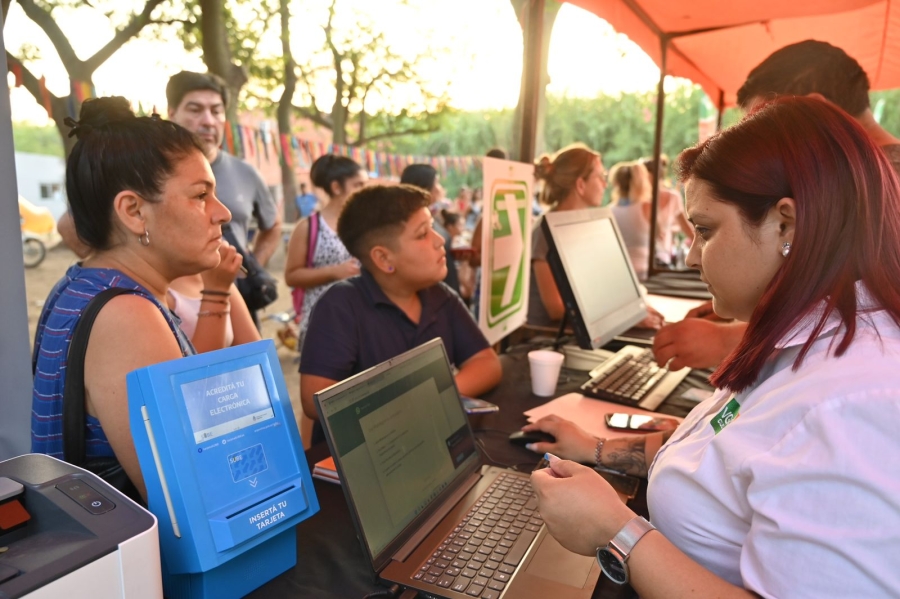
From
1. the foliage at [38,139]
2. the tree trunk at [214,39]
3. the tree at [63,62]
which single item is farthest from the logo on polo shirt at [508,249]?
the tree trunk at [214,39]

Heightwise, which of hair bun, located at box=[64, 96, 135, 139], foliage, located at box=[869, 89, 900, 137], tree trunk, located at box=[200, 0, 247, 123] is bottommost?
hair bun, located at box=[64, 96, 135, 139]

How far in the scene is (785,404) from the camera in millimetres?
670

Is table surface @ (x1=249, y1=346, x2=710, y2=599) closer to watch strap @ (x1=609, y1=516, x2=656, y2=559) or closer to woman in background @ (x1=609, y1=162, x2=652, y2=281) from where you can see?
watch strap @ (x1=609, y1=516, x2=656, y2=559)

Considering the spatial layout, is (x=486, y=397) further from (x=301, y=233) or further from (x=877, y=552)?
(x=301, y=233)

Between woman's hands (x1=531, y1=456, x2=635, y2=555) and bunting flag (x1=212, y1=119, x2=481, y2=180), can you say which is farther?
bunting flag (x1=212, y1=119, x2=481, y2=180)

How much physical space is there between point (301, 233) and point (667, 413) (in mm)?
2046

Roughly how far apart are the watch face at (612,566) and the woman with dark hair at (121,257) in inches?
28.0

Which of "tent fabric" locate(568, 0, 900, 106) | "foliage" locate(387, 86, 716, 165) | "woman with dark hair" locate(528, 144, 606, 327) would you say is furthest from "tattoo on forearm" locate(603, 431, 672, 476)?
"foliage" locate(387, 86, 716, 165)

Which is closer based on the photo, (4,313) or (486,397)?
(4,313)

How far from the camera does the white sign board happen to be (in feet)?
6.66

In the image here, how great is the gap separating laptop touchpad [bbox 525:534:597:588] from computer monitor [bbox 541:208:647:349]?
91cm

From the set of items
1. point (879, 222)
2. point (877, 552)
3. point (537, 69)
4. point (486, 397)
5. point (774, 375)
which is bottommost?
point (486, 397)

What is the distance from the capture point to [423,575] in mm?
834

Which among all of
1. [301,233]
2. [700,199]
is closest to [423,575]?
[700,199]
